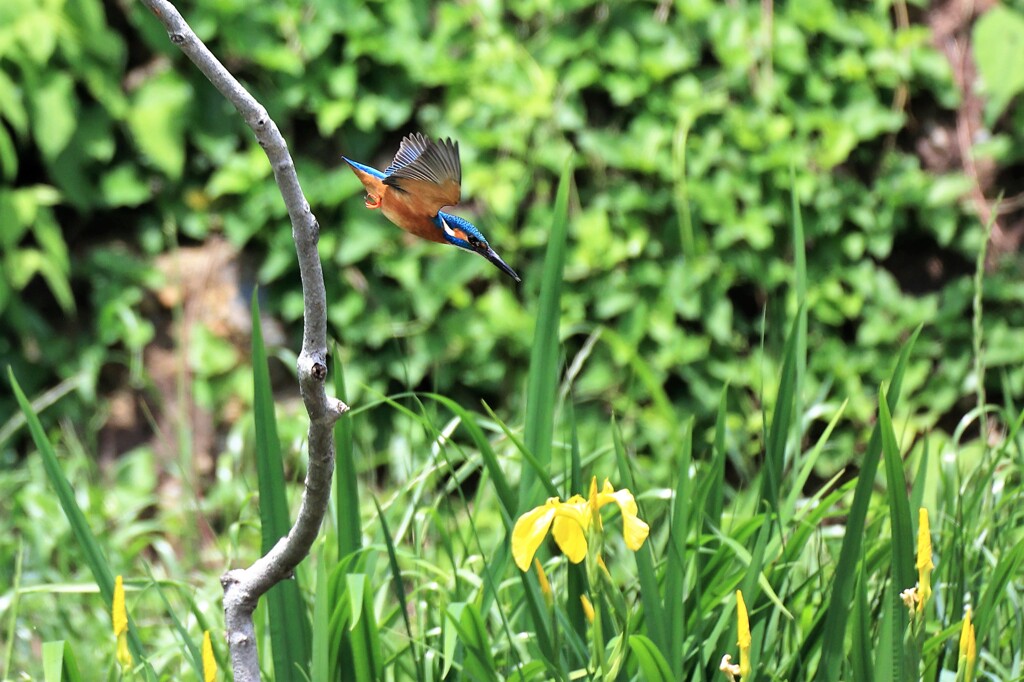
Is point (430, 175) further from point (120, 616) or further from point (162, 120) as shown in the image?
point (162, 120)

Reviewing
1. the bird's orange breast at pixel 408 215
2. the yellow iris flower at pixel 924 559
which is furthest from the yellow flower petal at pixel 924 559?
the bird's orange breast at pixel 408 215

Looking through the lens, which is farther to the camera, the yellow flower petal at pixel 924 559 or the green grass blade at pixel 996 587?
the green grass blade at pixel 996 587

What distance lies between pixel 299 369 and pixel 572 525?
28cm

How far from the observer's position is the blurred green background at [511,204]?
319cm

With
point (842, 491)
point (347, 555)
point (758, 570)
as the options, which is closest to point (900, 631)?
point (758, 570)

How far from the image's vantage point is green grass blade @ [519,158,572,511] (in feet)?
4.41

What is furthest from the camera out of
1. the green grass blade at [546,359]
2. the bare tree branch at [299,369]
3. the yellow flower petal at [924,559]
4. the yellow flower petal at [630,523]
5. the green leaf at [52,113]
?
the green leaf at [52,113]

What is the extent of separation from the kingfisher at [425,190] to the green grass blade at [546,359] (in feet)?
2.02

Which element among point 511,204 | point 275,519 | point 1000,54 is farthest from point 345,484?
point 1000,54

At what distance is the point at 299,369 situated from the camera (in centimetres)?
87

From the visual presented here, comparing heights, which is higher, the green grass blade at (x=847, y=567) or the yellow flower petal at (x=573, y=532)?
the yellow flower petal at (x=573, y=532)

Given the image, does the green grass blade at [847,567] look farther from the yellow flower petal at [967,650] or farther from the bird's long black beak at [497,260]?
the bird's long black beak at [497,260]

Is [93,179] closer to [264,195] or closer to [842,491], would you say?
[264,195]

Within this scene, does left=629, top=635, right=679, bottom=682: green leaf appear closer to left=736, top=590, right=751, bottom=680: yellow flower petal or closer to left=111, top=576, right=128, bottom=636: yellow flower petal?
left=736, top=590, right=751, bottom=680: yellow flower petal
